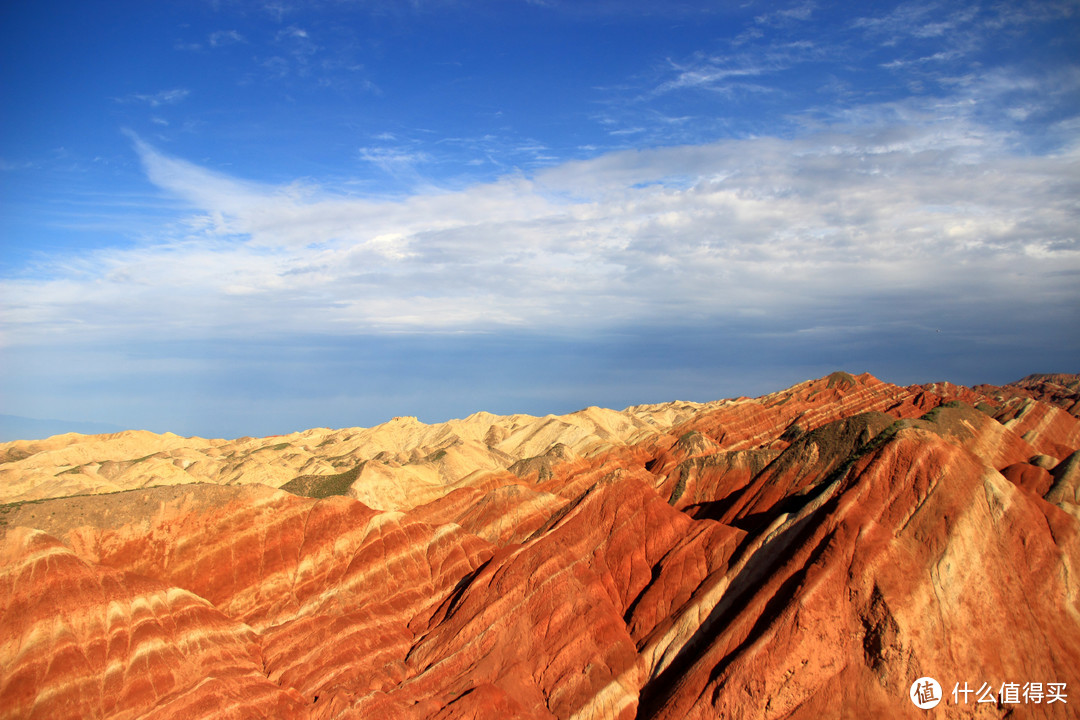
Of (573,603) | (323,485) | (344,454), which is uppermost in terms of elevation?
(573,603)

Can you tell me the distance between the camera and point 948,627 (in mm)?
30750

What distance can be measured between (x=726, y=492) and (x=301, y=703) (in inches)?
1640

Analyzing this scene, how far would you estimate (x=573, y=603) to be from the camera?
38594 mm

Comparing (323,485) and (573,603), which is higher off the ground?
(573,603)

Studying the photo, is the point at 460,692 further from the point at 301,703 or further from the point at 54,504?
the point at 54,504

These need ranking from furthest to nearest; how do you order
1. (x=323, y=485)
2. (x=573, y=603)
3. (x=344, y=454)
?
(x=344, y=454)
(x=323, y=485)
(x=573, y=603)

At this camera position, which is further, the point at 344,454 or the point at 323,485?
the point at 344,454

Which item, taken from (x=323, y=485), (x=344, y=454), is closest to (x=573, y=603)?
(x=323, y=485)

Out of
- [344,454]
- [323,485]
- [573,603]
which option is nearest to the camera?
[573,603]

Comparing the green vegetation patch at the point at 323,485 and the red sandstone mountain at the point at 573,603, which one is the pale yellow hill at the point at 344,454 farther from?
the red sandstone mountain at the point at 573,603

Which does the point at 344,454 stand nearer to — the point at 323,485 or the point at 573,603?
the point at 323,485

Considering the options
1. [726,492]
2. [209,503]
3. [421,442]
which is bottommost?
[421,442]

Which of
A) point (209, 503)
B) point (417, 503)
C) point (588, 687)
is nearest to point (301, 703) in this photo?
point (588, 687)

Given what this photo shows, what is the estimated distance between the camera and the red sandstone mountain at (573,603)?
1198 inches
